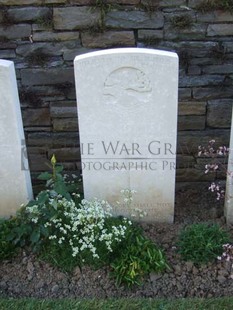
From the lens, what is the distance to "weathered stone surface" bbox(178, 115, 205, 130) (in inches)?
152

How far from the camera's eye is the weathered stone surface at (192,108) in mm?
3801

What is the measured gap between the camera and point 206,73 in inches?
146

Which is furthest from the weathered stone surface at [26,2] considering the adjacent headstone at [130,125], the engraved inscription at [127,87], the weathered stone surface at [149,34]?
the engraved inscription at [127,87]

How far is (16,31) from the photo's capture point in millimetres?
3588

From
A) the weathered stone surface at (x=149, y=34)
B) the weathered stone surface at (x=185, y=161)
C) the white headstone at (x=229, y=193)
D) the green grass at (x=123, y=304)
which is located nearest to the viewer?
the green grass at (x=123, y=304)

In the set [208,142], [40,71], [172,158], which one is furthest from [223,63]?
[40,71]

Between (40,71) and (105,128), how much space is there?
91 cm

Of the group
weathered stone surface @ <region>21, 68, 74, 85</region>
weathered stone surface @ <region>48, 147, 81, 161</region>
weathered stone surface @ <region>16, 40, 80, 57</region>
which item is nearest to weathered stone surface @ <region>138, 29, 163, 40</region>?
weathered stone surface @ <region>16, 40, 80, 57</region>

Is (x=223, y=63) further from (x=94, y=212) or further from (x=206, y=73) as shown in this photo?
(x=94, y=212)

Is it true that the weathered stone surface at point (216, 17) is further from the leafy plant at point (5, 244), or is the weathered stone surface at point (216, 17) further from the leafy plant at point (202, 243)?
the leafy plant at point (5, 244)

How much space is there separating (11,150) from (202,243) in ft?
4.75

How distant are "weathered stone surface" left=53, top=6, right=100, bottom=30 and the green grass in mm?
2007

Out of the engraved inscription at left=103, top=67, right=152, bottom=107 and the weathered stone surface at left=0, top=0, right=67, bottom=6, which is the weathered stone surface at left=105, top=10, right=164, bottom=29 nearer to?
the weathered stone surface at left=0, top=0, right=67, bottom=6

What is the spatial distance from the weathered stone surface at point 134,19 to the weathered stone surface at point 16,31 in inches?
24.4
